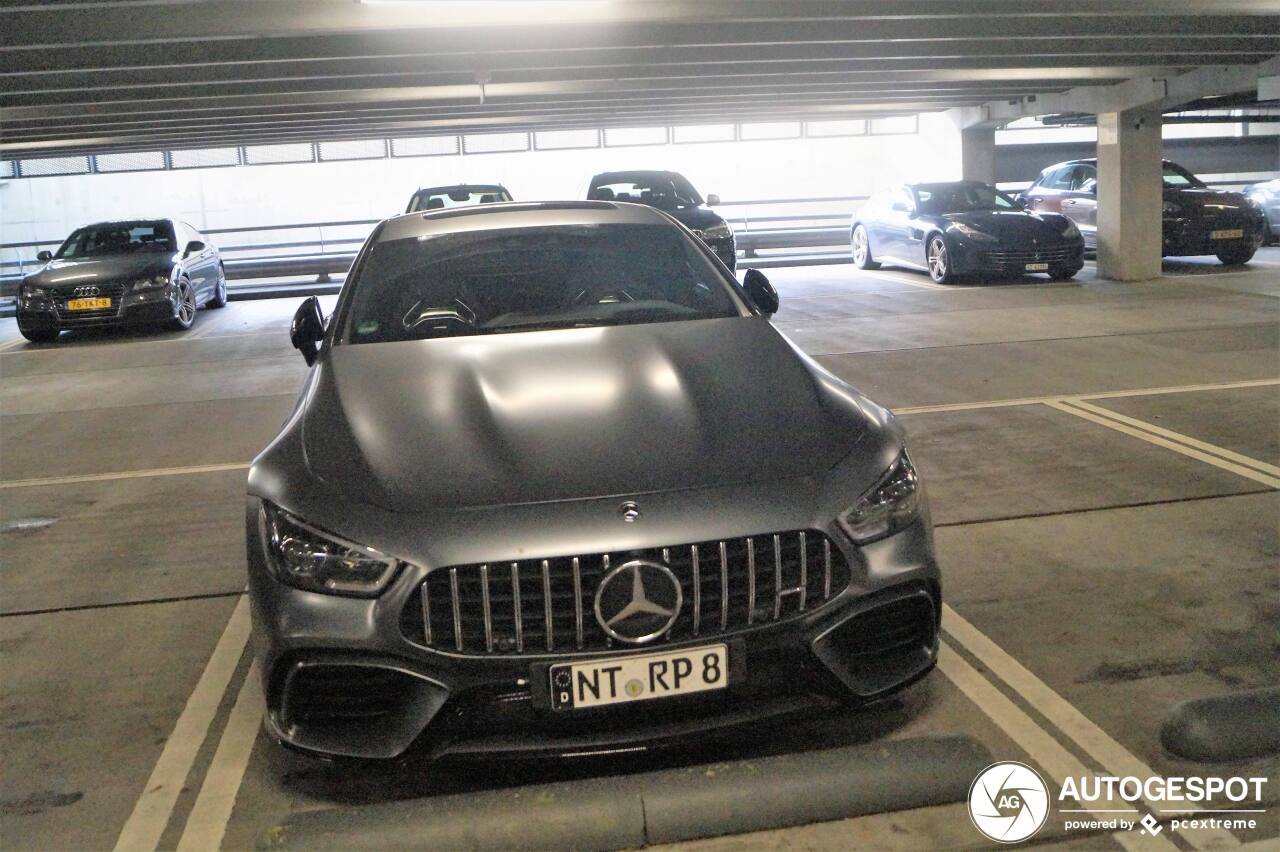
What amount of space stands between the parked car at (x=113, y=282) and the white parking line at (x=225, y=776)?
10.2 meters

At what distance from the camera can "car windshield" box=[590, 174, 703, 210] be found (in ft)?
45.2

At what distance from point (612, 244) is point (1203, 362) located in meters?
5.68

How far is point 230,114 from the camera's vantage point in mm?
14359

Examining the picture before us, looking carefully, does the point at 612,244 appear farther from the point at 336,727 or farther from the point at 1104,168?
the point at 1104,168

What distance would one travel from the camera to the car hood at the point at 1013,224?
14.1 m

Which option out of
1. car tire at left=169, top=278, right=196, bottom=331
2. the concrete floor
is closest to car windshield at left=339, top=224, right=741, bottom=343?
the concrete floor

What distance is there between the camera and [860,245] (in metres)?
17.2

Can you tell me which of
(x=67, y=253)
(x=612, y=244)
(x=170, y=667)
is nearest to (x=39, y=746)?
(x=170, y=667)

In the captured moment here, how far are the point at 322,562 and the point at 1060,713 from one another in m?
1.95

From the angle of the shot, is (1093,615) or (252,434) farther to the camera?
(252,434)

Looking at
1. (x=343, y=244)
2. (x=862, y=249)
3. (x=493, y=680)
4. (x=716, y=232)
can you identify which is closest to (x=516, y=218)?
(x=493, y=680)

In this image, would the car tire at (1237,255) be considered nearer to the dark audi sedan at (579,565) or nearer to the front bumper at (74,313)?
the front bumper at (74,313)

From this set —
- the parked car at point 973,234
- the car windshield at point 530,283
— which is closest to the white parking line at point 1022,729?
the car windshield at point 530,283

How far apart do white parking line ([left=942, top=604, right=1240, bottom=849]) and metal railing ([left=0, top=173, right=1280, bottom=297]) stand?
1314cm
